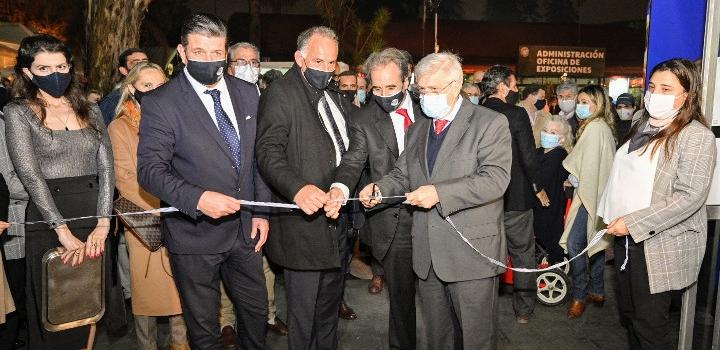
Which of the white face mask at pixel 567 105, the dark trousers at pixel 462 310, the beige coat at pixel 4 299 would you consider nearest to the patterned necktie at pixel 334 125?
the dark trousers at pixel 462 310

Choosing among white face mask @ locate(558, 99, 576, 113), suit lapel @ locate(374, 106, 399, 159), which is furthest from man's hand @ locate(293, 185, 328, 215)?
white face mask @ locate(558, 99, 576, 113)

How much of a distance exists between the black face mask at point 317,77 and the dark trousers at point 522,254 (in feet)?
8.46

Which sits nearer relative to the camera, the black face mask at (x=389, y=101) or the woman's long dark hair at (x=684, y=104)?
the woman's long dark hair at (x=684, y=104)

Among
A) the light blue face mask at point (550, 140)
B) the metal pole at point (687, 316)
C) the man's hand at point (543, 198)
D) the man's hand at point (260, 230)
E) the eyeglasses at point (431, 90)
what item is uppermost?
the eyeglasses at point (431, 90)

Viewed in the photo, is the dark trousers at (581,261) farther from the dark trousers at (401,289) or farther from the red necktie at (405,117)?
the red necktie at (405,117)

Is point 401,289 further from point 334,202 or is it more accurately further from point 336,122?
point 336,122

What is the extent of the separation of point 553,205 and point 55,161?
467 cm

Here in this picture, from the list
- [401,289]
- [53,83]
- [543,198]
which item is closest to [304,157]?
[401,289]

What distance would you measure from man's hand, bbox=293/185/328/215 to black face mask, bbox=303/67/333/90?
760mm

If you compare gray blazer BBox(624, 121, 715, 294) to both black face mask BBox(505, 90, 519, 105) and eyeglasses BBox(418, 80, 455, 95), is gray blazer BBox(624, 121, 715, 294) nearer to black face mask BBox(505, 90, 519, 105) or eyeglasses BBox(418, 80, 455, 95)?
eyeglasses BBox(418, 80, 455, 95)

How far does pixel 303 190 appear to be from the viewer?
3.27 metres

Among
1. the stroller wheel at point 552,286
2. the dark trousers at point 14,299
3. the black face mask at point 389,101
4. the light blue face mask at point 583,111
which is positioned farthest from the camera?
the light blue face mask at point 583,111

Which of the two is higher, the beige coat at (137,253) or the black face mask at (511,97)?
the black face mask at (511,97)

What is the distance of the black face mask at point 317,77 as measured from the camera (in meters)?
3.62
